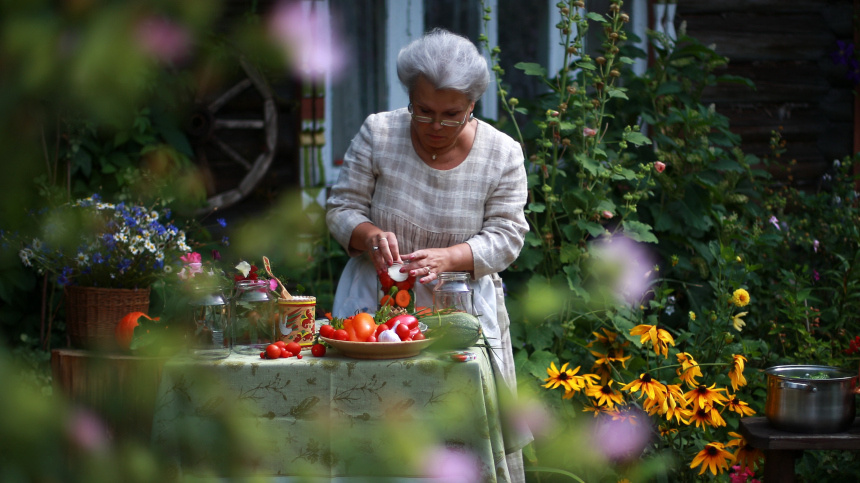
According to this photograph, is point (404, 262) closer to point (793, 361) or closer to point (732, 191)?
point (793, 361)

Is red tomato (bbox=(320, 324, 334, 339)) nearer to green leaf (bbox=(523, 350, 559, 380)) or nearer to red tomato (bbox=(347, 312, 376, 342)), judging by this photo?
red tomato (bbox=(347, 312, 376, 342))

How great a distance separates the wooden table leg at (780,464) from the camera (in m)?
2.16

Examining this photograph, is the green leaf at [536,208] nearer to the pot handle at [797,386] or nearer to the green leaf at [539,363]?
the green leaf at [539,363]

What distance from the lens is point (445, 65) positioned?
85.4 inches

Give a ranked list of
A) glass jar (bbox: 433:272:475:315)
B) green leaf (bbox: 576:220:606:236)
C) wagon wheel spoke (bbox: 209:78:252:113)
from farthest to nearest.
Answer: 1. wagon wheel spoke (bbox: 209:78:252:113)
2. green leaf (bbox: 576:220:606:236)
3. glass jar (bbox: 433:272:475:315)

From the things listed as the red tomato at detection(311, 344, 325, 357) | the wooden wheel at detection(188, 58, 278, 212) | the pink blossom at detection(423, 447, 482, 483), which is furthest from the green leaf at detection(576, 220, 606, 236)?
the pink blossom at detection(423, 447, 482, 483)

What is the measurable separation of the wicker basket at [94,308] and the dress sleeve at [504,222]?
1.27 meters

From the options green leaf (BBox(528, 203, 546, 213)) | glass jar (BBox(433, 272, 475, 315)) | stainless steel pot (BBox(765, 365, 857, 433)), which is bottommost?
stainless steel pot (BBox(765, 365, 857, 433))

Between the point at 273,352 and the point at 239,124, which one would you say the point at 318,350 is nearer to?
the point at 273,352

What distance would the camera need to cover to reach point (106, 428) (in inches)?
15.1

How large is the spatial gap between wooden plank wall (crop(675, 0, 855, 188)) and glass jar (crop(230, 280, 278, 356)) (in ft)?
10.8

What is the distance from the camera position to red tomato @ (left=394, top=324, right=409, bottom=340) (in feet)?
5.86

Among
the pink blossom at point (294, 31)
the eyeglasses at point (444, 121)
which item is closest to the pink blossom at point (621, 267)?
the eyeglasses at point (444, 121)

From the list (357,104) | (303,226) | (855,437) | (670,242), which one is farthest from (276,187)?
(303,226)
